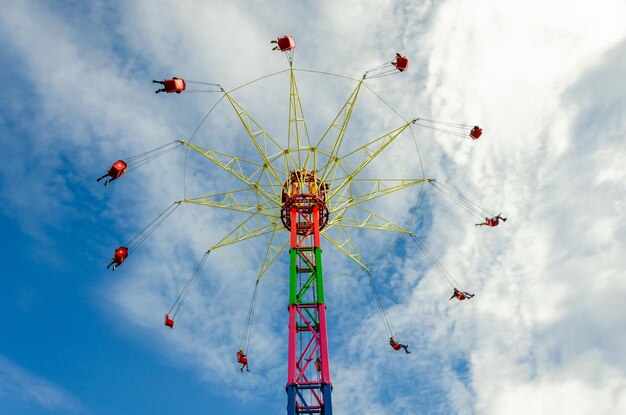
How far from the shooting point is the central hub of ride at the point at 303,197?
3697 centimetres

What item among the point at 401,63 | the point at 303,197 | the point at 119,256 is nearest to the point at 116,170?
the point at 119,256

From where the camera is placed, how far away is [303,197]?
3688 cm

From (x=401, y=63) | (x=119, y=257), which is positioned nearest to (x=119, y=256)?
(x=119, y=257)

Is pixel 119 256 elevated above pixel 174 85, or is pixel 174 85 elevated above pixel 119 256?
pixel 174 85

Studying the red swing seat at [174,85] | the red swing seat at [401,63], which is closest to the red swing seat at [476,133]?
the red swing seat at [401,63]

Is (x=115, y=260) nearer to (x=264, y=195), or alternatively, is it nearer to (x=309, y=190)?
(x=264, y=195)

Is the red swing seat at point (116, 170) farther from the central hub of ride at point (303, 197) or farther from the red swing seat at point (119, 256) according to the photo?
the central hub of ride at point (303, 197)

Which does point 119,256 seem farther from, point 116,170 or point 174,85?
point 174,85

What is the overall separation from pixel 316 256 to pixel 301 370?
7478mm

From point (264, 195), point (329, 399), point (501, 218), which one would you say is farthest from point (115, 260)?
point (501, 218)

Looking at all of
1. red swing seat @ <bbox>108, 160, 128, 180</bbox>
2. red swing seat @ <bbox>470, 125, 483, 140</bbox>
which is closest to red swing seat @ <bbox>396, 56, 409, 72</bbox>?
red swing seat @ <bbox>470, 125, 483, 140</bbox>

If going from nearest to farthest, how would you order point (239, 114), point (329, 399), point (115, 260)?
point (329, 399) → point (115, 260) → point (239, 114)

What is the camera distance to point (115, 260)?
33625mm

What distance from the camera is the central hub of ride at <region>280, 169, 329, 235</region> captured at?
36969 mm
